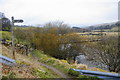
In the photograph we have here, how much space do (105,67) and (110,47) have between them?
3.95 metres

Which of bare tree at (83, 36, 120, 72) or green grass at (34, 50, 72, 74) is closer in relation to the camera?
green grass at (34, 50, 72, 74)

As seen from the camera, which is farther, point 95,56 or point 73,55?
point 73,55

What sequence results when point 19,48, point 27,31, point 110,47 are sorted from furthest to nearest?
1. point 27,31
2. point 110,47
3. point 19,48

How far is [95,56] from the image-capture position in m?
20.0

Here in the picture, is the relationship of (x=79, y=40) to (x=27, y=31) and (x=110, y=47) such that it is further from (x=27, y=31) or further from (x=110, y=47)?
(x=27, y=31)

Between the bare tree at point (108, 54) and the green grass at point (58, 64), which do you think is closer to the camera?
the green grass at point (58, 64)

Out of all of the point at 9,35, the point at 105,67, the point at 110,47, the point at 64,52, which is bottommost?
the point at 105,67

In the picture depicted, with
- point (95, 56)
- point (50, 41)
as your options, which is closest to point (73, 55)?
point (50, 41)

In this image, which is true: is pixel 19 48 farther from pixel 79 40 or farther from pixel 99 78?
pixel 79 40

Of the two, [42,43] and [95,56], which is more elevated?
[42,43]

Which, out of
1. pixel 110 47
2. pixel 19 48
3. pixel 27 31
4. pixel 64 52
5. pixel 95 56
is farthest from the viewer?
pixel 64 52

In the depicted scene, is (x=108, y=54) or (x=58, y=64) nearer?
(x=58, y=64)

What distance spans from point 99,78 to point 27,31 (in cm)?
2117

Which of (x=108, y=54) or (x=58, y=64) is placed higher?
(x=58, y=64)
